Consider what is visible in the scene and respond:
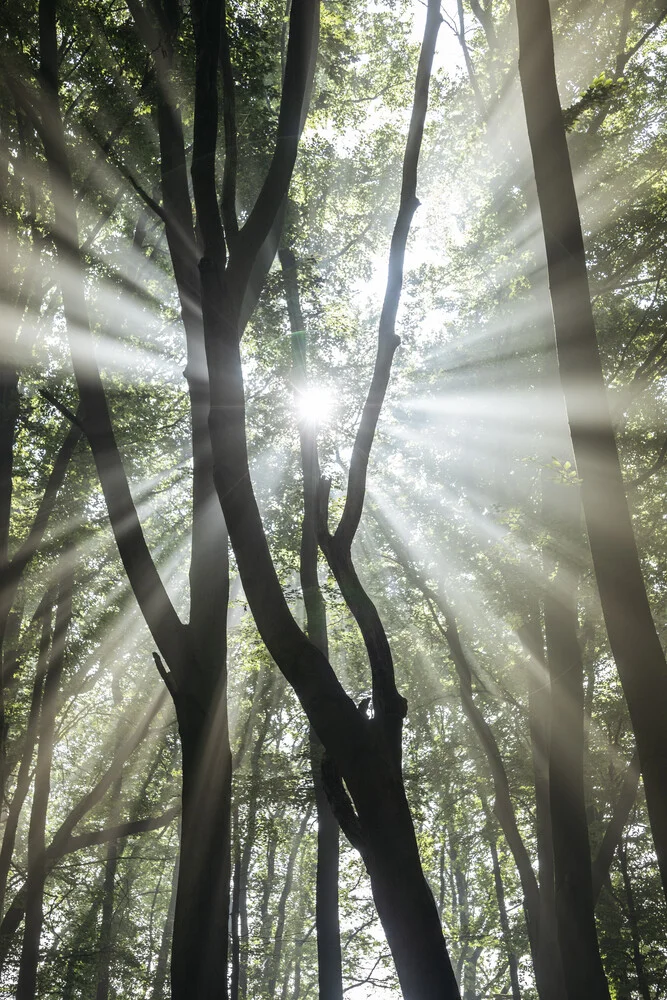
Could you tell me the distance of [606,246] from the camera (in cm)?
Result: 1026

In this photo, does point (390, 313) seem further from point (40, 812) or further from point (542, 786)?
point (40, 812)

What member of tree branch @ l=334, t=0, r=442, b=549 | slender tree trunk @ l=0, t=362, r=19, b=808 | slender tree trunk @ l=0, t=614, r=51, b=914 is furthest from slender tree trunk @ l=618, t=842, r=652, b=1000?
tree branch @ l=334, t=0, r=442, b=549

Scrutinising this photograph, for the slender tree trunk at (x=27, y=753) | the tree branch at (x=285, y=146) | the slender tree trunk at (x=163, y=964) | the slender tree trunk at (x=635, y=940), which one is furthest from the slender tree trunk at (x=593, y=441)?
the slender tree trunk at (x=163, y=964)

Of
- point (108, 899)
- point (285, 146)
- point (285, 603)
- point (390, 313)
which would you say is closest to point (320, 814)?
point (285, 603)

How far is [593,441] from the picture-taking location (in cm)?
497

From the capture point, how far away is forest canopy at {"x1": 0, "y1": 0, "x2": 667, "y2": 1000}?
486 centimetres

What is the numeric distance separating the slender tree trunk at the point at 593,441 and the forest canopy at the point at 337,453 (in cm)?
3

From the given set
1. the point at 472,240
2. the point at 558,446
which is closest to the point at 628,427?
the point at 558,446

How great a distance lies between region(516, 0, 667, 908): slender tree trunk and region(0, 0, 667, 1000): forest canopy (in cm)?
3

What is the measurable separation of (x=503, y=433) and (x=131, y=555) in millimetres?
7733

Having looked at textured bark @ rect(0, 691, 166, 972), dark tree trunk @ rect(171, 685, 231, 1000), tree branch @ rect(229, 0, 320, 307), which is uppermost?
tree branch @ rect(229, 0, 320, 307)

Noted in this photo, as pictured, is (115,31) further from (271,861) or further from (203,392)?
(271,861)

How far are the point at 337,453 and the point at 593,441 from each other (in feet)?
31.4

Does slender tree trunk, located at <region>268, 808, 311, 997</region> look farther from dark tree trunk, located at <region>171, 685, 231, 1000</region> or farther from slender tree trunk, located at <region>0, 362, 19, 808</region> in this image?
dark tree trunk, located at <region>171, 685, 231, 1000</region>
